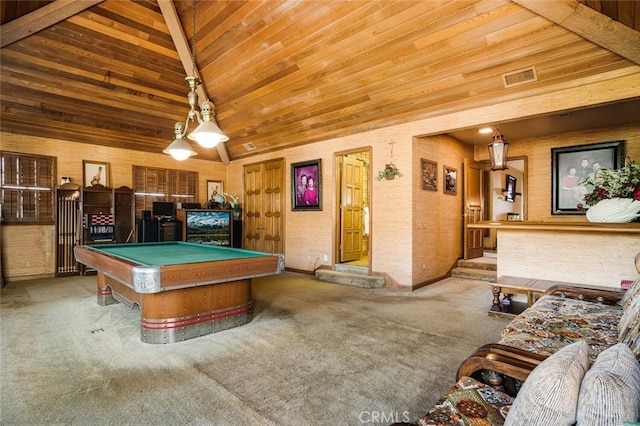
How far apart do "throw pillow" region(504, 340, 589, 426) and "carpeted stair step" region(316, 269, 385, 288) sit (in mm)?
4539

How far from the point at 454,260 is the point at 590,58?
420 cm

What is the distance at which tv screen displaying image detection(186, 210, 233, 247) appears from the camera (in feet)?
24.4

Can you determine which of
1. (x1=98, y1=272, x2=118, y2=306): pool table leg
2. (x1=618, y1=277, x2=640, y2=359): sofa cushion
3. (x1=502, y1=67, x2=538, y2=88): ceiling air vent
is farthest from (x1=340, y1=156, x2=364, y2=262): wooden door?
(x1=618, y1=277, x2=640, y2=359): sofa cushion

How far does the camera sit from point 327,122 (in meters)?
6.07

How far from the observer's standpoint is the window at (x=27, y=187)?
19.3ft

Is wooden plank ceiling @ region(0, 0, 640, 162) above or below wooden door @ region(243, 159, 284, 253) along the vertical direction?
above

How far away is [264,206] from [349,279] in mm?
3165

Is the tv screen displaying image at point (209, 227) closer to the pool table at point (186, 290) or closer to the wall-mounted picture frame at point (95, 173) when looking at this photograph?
the wall-mounted picture frame at point (95, 173)

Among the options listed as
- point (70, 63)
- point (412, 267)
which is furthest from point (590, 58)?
point (70, 63)

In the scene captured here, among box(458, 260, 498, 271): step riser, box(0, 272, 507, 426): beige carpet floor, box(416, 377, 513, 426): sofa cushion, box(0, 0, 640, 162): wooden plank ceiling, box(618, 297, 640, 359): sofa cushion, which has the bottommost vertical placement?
box(0, 272, 507, 426): beige carpet floor

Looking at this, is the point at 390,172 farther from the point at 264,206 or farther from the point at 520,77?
the point at 264,206

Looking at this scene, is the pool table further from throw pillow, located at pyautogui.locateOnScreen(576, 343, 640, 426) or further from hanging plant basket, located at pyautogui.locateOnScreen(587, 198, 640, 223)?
hanging plant basket, located at pyautogui.locateOnScreen(587, 198, 640, 223)

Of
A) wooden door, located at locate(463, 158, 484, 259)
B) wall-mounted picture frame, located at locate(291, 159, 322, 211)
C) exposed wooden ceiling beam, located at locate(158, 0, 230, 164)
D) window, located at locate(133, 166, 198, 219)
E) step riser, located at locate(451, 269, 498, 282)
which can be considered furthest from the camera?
window, located at locate(133, 166, 198, 219)

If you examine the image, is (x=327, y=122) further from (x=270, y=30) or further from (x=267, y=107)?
(x=270, y=30)
